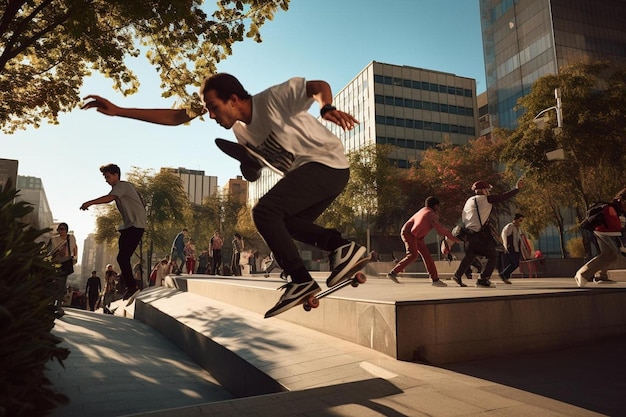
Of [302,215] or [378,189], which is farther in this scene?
[378,189]

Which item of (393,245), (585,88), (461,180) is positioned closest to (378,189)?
(461,180)

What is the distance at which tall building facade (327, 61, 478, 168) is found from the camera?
56969 millimetres

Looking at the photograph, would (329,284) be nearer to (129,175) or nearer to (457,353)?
(457,353)

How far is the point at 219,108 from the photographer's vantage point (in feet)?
9.83

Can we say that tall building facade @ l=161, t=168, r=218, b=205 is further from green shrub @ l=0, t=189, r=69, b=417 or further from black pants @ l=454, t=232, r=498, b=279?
green shrub @ l=0, t=189, r=69, b=417

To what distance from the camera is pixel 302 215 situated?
10.5 ft

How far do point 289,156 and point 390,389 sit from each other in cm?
197

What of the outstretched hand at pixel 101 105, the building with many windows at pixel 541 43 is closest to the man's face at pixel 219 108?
the outstretched hand at pixel 101 105

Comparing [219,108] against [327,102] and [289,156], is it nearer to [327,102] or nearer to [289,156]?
[289,156]

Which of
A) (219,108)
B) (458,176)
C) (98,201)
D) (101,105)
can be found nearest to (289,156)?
(219,108)

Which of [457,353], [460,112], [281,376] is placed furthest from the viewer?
[460,112]

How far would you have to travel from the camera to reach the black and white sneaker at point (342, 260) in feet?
10.2

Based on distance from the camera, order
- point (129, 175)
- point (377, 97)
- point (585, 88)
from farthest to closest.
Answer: point (377, 97)
point (129, 175)
point (585, 88)

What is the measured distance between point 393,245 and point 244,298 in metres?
43.8
